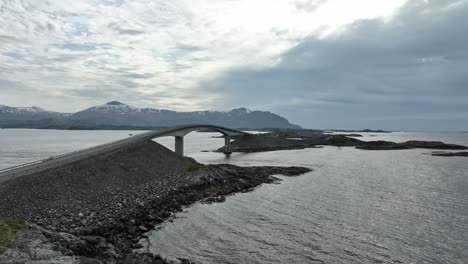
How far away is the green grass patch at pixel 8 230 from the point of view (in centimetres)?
1676

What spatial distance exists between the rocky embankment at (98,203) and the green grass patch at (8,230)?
0.14 feet

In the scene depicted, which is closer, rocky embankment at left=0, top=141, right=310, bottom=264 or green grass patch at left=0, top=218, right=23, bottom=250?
green grass patch at left=0, top=218, right=23, bottom=250

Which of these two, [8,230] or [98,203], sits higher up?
[8,230]

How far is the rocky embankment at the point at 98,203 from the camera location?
59.8 ft

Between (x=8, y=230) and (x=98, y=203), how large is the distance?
33.0 ft

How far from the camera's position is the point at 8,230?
18375mm

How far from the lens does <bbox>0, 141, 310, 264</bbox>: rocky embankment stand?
18234mm

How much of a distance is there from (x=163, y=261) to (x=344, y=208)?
790 inches

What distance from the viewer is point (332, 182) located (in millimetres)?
50062

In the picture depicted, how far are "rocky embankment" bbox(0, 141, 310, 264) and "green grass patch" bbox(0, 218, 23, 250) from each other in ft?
0.14

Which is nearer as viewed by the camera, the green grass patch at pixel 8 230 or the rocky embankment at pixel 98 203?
the green grass patch at pixel 8 230

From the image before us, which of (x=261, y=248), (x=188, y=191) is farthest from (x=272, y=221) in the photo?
(x=188, y=191)

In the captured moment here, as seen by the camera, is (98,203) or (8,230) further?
(98,203)

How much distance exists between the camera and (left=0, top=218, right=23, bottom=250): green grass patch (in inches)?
660
